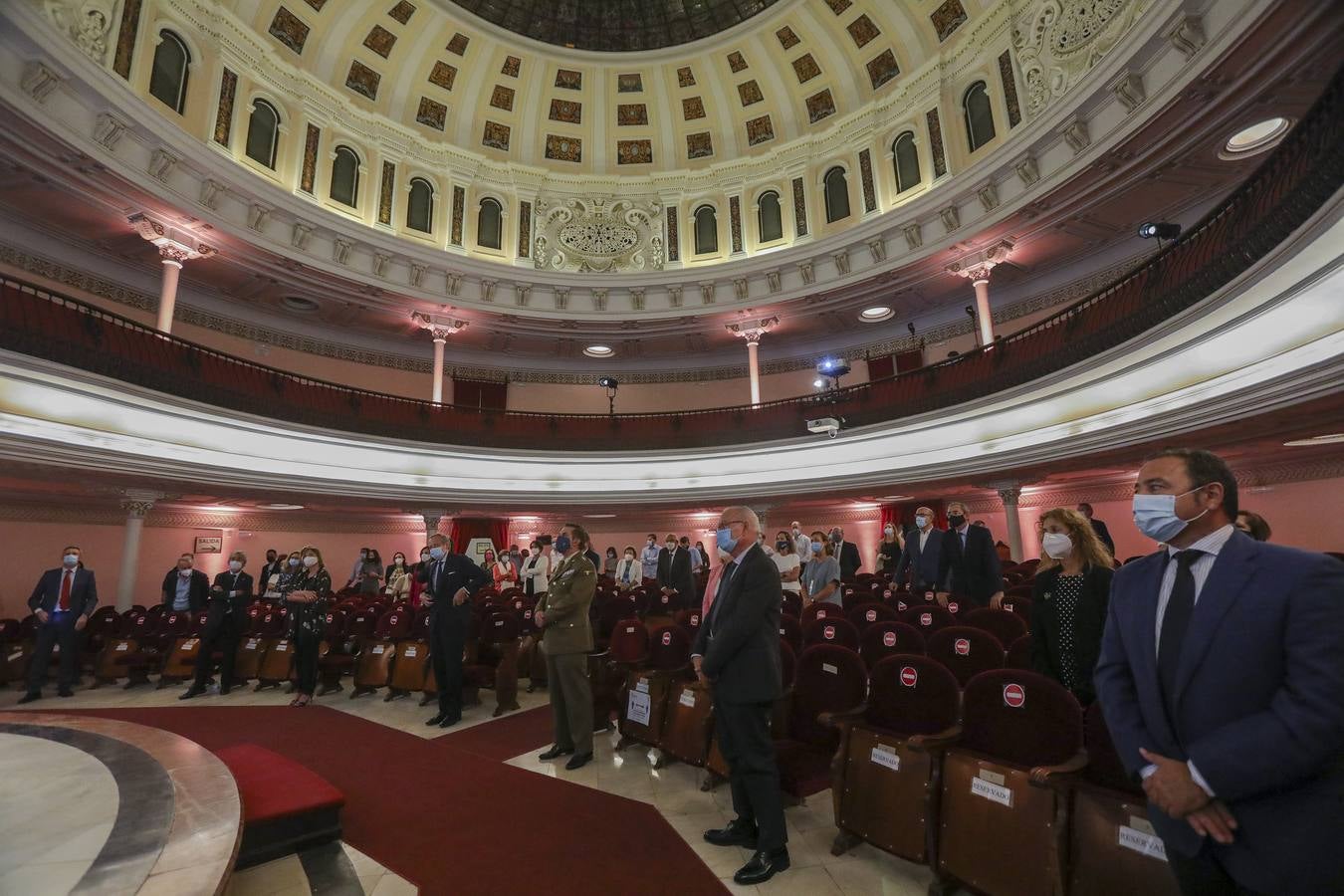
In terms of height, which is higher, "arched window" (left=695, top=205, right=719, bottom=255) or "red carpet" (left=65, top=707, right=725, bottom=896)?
"arched window" (left=695, top=205, right=719, bottom=255)

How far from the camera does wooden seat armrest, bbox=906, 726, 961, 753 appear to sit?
2793mm

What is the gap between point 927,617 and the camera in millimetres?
5332

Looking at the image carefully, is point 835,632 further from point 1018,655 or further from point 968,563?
point 968,563

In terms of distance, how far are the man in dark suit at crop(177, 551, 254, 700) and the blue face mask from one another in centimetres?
807

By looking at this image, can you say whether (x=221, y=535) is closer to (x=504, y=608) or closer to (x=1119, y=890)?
(x=504, y=608)

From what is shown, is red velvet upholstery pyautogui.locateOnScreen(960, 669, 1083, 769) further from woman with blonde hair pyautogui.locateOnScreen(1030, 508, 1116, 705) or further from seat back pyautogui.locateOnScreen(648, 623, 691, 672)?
seat back pyautogui.locateOnScreen(648, 623, 691, 672)

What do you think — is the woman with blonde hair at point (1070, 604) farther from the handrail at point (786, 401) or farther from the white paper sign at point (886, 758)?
the handrail at point (786, 401)

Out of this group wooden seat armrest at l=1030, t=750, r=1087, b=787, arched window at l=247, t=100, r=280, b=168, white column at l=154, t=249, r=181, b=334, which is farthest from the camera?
arched window at l=247, t=100, r=280, b=168

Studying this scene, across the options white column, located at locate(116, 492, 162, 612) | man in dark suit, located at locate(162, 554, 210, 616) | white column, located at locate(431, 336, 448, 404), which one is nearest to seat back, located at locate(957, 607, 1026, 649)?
man in dark suit, located at locate(162, 554, 210, 616)

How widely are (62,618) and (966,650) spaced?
9.33 metres

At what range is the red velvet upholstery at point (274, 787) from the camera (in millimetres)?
3105

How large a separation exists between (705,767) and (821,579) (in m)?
3.54

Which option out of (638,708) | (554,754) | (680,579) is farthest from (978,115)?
(554,754)

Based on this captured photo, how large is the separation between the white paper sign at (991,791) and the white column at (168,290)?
13.4 meters
